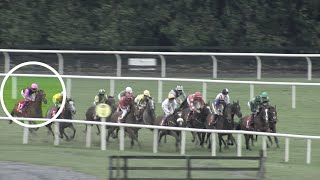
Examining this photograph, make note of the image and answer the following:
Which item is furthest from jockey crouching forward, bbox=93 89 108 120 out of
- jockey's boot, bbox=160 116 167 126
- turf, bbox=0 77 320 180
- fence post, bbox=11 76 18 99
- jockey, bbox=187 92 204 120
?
fence post, bbox=11 76 18 99

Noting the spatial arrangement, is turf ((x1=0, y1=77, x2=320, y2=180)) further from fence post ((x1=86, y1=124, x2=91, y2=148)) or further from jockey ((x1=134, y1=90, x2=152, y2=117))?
jockey ((x1=134, y1=90, x2=152, y2=117))

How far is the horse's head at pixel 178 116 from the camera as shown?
19.5 m

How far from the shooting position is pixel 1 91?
717 inches

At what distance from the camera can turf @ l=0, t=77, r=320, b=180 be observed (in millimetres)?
15953

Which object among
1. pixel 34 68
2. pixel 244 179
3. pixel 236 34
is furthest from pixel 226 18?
pixel 244 179

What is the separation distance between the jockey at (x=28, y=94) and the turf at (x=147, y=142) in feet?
0.40

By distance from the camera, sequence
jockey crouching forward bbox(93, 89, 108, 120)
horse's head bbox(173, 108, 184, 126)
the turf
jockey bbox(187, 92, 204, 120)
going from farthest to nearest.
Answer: jockey crouching forward bbox(93, 89, 108, 120), jockey bbox(187, 92, 204, 120), horse's head bbox(173, 108, 184, 126), the turf

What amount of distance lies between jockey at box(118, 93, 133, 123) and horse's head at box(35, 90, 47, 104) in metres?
1.91

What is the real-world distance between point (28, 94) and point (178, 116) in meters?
3.13

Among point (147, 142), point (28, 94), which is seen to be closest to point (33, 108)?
point (28, 94)

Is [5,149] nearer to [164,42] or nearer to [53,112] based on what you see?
[53,112]

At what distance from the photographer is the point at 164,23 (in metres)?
34.9

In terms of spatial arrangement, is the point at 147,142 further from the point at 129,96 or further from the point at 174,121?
the point at 129,96

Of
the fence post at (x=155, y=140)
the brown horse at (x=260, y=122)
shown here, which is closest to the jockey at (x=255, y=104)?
the brown horse at (x=260, y=122)
